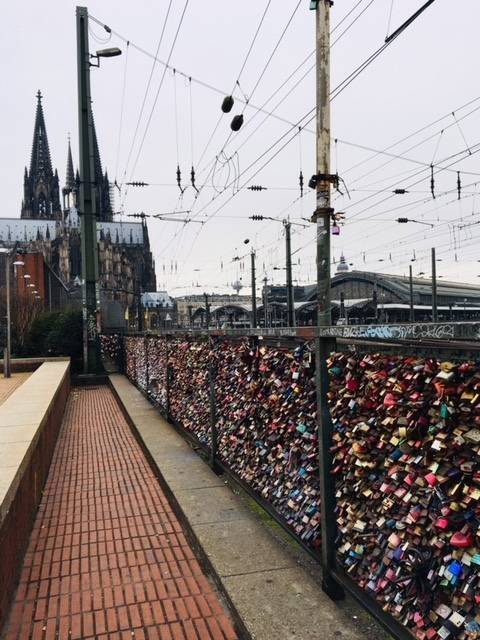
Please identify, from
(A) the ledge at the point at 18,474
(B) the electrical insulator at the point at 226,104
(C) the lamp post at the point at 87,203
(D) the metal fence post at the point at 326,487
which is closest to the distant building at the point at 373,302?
(C) the lamp post at the point at 87,203

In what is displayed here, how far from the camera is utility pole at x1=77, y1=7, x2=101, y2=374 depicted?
807 inches

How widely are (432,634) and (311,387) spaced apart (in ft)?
5.60

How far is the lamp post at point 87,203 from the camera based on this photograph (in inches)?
805

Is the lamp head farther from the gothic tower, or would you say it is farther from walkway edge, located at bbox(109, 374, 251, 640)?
the gothic tower

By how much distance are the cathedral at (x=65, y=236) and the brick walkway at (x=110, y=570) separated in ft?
273

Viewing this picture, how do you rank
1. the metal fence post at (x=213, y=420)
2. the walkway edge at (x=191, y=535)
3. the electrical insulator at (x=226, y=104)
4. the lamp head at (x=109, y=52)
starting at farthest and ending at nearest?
the lamp head at (x=109, y=52)
the electrical insulator at (x=226, y=104)
the metal fence post at (x=213, y=420)
the walkway edge at (x=191, y=535)

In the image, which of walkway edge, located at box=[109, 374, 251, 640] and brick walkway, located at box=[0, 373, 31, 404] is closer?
walkway edge, located at box=[109, 374, 251, 640]

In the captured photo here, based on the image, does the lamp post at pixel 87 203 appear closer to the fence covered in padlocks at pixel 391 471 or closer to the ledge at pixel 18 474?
the ledge at pixel 18 474

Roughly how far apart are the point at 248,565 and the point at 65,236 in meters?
95.8

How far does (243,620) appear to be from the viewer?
10.3 feet

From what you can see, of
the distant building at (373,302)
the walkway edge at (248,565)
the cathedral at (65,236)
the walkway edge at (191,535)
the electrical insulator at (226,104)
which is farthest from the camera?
the cathedral at (65,236)

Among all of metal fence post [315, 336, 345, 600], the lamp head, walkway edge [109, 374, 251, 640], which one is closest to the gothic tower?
the lamp head

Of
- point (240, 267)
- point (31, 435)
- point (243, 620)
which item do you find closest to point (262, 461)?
point (243, 620)

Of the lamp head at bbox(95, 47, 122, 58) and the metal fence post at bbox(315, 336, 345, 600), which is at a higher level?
the lamp head at bbox(95, 47, 122, 58)
